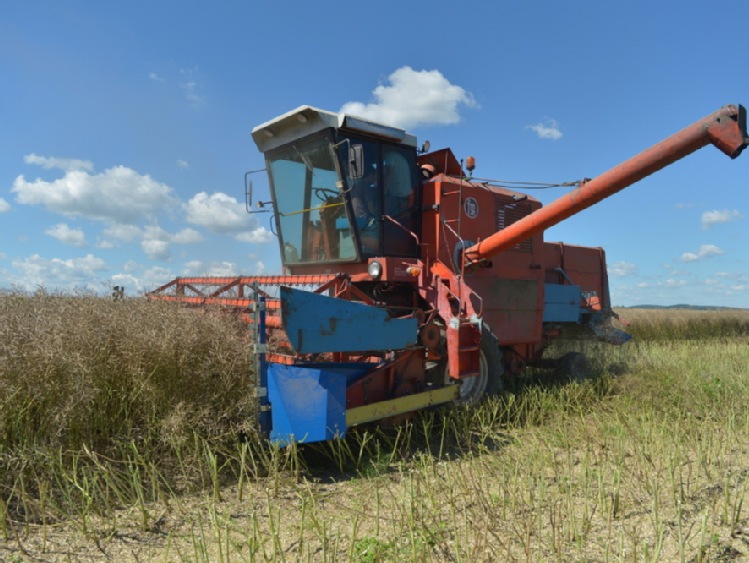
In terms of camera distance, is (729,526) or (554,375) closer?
(729,526)

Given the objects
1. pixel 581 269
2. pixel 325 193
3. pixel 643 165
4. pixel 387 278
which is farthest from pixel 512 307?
pixel 581 269

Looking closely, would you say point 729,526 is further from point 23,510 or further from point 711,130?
point 23,510

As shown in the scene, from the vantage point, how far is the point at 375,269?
4.47 m

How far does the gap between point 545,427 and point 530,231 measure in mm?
1524

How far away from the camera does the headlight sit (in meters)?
4.46

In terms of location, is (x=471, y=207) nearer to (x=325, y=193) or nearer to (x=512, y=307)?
(x=512, y=307)

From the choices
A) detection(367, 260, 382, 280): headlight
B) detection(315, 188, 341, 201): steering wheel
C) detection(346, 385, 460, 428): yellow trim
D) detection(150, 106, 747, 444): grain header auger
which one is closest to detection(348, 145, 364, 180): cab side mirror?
detection(150, 106, 747, 444): grain header auger

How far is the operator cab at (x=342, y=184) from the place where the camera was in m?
4.57

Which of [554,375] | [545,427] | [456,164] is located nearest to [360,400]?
[545,427]

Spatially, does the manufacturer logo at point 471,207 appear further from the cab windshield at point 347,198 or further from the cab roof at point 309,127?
the cab roof at point 309,127

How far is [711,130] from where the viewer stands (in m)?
3.80

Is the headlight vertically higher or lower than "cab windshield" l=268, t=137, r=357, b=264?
lower

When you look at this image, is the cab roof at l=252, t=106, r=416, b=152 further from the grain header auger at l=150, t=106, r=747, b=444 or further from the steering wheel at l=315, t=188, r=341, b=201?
the steering wheel at l=315, t=188, r=341, b=201

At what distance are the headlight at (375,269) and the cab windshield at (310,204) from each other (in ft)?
0.71
